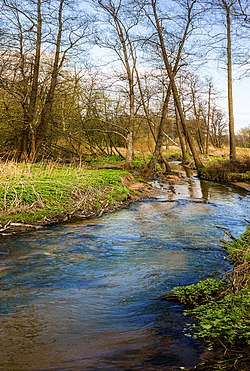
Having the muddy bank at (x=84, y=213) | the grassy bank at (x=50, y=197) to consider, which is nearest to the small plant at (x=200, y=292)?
the muddy bank at (x=84, y=213)

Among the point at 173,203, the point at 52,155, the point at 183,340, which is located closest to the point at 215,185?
the point at 173,203

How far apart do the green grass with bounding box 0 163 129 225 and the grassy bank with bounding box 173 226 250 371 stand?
5339 mm

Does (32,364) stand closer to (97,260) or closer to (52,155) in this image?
(97,260)

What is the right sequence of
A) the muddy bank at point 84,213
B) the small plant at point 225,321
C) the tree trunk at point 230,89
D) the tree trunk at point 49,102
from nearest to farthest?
1. the small plant at point 225,321
2. the muddy bank at point 84,213
3. the tree trunk at point 49,102
4. the tree trunk at point 230,89

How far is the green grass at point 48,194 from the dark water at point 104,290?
900mm

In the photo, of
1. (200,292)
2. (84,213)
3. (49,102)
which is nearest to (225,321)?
(200,292)

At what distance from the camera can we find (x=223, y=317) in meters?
3.53

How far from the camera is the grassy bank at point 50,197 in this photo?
8.80 metres

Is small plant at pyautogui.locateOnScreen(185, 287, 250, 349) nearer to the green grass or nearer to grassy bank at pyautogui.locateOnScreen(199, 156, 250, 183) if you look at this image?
the green grass

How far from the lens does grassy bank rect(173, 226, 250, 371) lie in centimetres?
304

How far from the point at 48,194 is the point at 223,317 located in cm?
719

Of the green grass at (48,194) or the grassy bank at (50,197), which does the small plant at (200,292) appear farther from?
the green grass at (48,194)

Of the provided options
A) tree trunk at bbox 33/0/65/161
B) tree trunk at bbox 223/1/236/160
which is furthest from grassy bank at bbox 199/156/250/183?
tree trunk at bbox 33/0/65/161

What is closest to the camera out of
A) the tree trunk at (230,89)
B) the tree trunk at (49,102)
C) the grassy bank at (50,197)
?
the grassy bank at (50,197)
